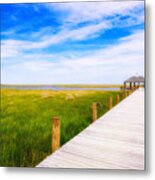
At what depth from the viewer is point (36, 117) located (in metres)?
3.49

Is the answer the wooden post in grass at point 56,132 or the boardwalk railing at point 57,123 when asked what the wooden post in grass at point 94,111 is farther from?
the wooden post in grass at point 56,132

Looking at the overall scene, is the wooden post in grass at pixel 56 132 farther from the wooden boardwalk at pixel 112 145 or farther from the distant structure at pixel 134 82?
the distant structure at pixel 134 82

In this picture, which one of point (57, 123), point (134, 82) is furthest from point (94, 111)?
point (134, 82)

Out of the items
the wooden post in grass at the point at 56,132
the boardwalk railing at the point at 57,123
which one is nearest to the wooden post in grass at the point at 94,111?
the boardwalk railing at the point at 57,123

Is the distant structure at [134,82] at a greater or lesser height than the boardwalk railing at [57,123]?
greater

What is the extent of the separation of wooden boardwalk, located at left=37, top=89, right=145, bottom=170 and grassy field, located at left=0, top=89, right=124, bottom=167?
0.36 ft

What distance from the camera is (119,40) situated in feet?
11.0

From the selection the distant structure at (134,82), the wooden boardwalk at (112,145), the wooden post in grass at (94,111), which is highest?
the distant structure at (134,82)

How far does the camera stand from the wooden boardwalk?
324 cm

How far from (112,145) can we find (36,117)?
65 cm

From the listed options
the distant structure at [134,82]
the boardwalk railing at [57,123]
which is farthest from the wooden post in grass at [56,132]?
the distant structure at [134,82]

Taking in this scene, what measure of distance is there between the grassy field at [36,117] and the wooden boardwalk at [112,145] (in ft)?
0.36

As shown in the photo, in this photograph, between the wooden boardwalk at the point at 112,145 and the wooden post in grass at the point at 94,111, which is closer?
the wooden boardwalk at the point at 112,145

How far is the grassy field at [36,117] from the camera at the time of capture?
3.41 metres
